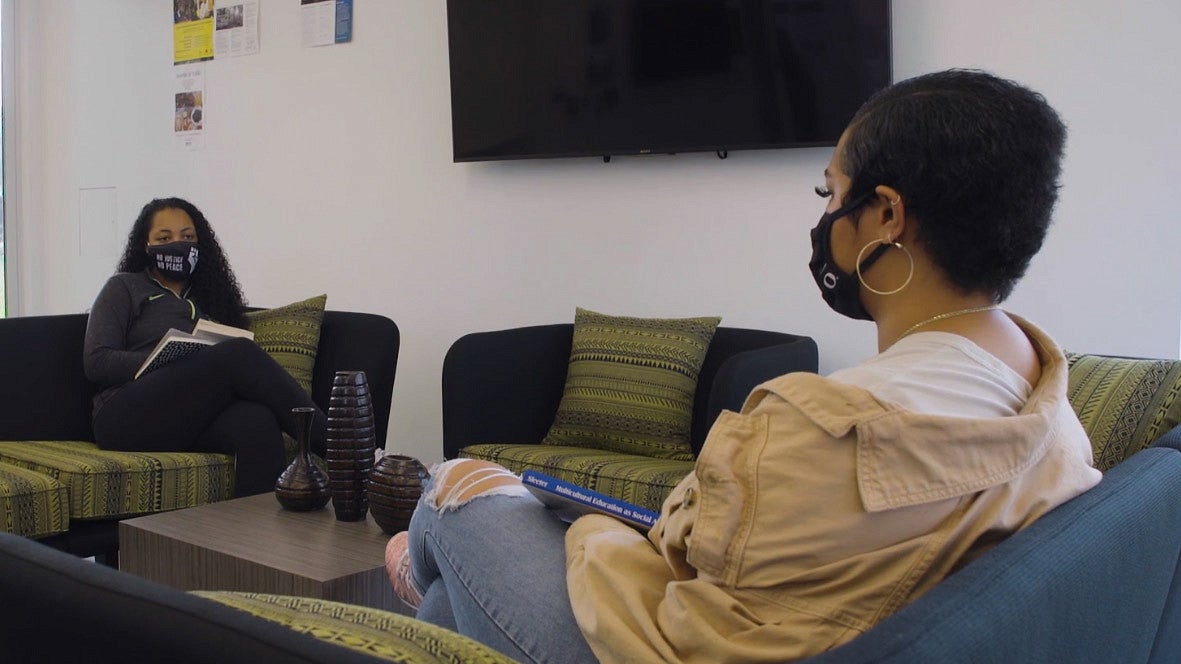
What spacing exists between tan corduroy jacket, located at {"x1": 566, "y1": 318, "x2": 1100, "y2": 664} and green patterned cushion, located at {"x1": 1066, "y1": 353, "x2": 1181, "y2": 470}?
2.88 feet

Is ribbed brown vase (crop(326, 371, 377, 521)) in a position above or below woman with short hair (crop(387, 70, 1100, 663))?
below

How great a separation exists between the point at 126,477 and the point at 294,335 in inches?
35.7

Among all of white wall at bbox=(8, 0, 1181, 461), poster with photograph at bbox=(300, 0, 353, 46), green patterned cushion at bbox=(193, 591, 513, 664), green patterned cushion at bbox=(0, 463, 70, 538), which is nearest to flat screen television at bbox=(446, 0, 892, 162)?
white wall at bbox=(8, 0, 1181, 461)

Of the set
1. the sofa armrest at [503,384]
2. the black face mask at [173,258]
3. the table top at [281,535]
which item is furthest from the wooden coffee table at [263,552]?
the black face mask at [173,258]

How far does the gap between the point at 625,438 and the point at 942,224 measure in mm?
2216

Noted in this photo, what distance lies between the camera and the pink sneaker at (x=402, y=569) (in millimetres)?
1670

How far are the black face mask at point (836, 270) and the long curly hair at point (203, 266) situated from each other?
2915 mm

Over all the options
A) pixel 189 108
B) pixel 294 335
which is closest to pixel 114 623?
pixel 294 335

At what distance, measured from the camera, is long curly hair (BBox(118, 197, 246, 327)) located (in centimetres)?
387

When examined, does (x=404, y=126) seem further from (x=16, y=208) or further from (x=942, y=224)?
(x=942, y=224)

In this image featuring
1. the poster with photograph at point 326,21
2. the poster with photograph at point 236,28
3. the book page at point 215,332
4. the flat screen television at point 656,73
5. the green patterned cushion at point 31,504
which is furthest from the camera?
the poster with photograph at point 236,28

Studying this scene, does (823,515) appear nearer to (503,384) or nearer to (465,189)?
(503,384)

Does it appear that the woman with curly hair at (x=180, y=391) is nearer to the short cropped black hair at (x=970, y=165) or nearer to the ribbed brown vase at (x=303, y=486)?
the ribbed brown vase at (x=303, y=486)

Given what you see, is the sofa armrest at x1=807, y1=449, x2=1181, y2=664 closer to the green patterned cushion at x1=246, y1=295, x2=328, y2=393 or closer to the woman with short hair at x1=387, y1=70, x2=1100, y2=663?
the woman with short hair at x1=387, y1=70, x2=1100, y2=663
